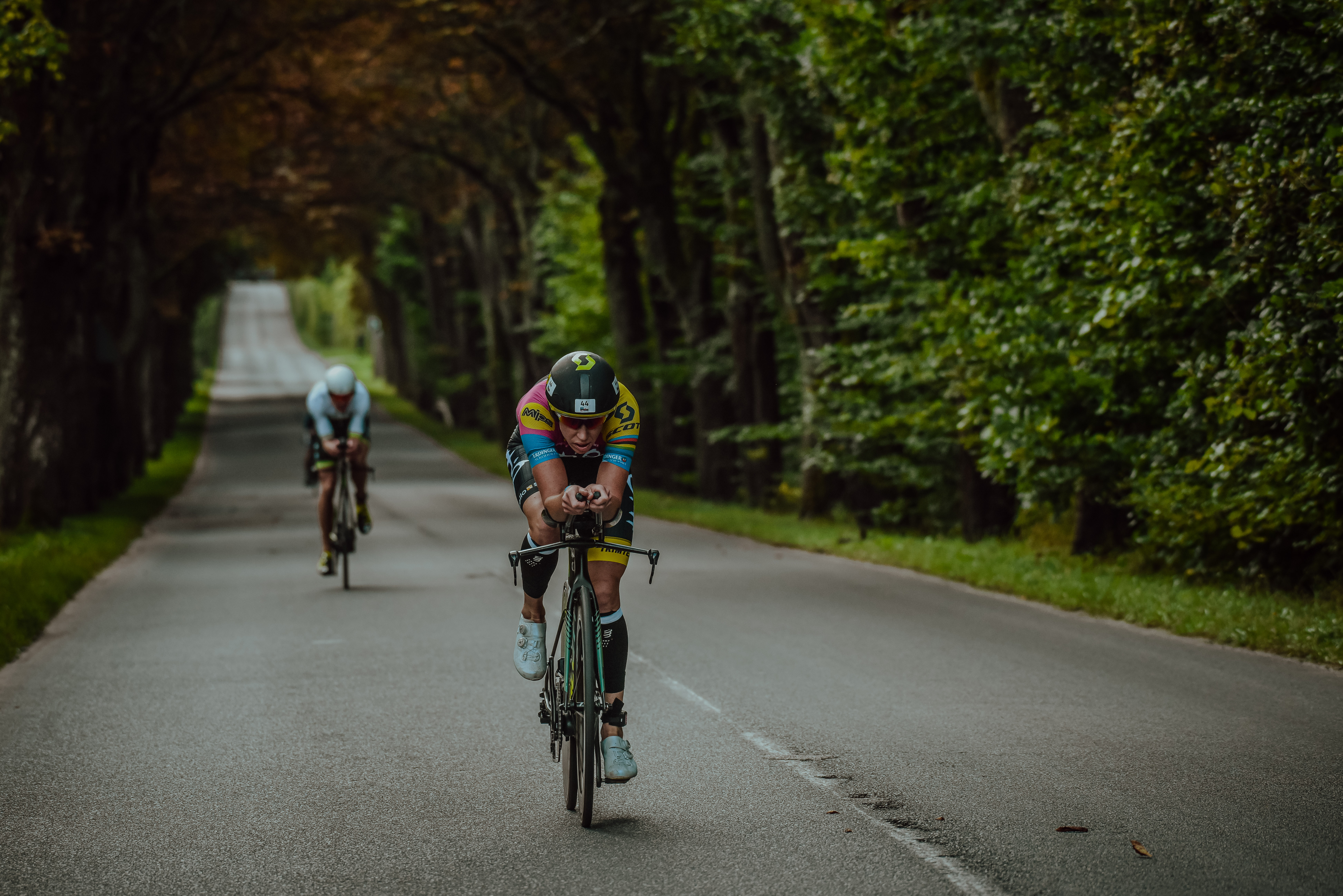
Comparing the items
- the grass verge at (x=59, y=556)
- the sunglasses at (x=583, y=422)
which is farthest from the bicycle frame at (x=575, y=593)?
the grass verge at (x=59, y=556)

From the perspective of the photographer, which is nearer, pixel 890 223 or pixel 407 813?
pixel 407 813

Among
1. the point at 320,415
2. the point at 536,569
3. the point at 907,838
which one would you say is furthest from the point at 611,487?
the point at 320,415

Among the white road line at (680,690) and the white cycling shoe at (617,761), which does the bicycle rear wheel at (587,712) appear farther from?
the white road line at (680,690)

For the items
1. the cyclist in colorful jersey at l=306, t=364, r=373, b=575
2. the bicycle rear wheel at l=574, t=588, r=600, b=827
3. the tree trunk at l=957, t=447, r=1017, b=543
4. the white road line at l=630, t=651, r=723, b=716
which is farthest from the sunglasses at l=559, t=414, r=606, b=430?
the tree trunk at l=957, t=447, r=1017, b=543

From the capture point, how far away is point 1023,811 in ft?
19.1

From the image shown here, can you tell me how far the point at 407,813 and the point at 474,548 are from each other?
1322 cm

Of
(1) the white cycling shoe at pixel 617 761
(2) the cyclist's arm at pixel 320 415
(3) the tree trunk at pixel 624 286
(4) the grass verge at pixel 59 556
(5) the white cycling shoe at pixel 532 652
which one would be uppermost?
(3) the tree trunk at pixel 624 286

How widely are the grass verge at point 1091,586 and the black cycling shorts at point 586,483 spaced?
17.4 feet

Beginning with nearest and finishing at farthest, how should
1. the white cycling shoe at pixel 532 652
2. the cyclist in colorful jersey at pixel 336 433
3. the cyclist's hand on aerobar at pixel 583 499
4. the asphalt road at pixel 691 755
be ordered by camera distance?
the asphalt road at pixel 691 755 < the cyclist's hand on aerobar at pixel 583 499 < the white cycling shoe at pixel 532 652 < the cyclist in colorful jersey at pixel 336 433

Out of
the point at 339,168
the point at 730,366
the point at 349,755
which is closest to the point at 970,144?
the point at 730,366

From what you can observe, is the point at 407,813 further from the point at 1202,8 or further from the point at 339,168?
the point at 339,168

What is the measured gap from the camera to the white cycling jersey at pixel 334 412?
13680 mm

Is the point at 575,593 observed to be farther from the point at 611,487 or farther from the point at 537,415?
the point at 537,415

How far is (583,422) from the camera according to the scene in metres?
5.95
